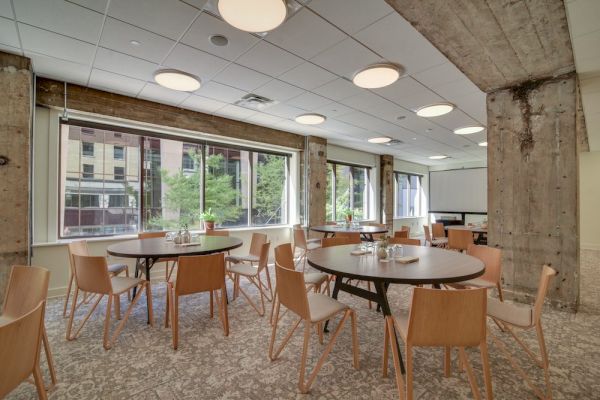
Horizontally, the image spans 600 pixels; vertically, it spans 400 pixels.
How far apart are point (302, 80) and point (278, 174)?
347cm

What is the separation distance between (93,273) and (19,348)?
145 cm

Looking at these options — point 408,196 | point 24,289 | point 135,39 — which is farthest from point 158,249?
point 408,196

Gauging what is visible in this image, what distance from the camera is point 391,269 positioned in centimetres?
206

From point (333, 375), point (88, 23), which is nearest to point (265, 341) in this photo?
point (333, 375)

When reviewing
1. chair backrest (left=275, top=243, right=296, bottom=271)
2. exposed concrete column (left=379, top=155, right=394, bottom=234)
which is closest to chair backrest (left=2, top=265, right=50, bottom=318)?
chair backrest (left=275, top=243, right=296, bottom=271)

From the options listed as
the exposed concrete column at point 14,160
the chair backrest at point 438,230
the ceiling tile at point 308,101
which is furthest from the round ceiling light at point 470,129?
the exposed concrete column at point 14,160

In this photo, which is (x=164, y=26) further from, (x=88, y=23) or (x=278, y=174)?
(x=278, y=174)

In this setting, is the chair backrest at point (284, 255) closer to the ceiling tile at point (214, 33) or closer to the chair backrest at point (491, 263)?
the chair backrest at point (491, 263)

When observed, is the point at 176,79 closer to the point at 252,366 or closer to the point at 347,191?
the point at 252,366

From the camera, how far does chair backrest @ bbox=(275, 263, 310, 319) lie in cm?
181

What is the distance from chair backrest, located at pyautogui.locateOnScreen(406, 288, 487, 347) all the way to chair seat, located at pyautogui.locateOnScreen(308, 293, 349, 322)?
0.63 meters

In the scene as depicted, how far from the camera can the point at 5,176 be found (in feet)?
10.2

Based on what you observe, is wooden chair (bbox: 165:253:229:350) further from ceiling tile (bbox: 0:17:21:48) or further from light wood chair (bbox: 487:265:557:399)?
ceiling tile (bbox: 0:17:21:48)

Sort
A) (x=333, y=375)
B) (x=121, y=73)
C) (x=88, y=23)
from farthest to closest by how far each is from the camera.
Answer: (x=121, y=73) < (x=88, y=23) < (x=333, y=375)
